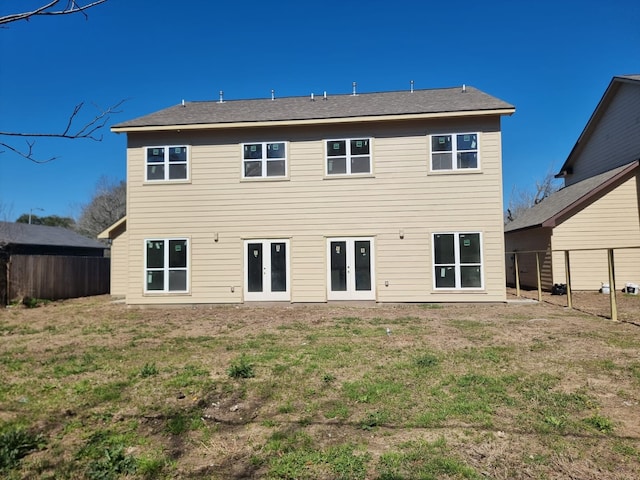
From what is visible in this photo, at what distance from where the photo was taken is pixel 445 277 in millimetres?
11641

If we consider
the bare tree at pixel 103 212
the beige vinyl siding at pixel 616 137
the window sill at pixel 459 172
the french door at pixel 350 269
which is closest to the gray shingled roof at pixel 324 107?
the window sill at pixel 459 172

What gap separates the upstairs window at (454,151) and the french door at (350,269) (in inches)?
128

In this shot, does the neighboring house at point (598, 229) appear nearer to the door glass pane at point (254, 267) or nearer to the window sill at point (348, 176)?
the window sill at point (348, 176)

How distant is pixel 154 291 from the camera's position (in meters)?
12.4

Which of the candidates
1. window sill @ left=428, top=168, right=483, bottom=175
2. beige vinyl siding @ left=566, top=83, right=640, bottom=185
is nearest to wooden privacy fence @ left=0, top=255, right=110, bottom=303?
window sill @ left=428, top=168, right=483, bottom=175

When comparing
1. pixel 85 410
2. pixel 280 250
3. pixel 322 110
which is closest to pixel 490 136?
pixel 322 110

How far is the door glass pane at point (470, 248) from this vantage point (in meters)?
11.6

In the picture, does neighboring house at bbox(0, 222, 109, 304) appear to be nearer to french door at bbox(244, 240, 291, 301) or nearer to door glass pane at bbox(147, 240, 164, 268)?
door glass pane at bbox(147, 240, 164, 268)

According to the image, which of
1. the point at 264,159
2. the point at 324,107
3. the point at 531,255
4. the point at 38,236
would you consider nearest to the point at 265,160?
the point at 264,159

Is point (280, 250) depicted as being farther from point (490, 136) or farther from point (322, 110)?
point (490, 136)

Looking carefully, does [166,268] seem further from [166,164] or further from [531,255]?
[531,255]

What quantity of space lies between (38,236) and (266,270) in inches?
805

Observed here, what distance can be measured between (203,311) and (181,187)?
4.12 metres

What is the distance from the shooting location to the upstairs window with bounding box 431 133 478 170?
1170 cm
